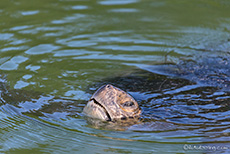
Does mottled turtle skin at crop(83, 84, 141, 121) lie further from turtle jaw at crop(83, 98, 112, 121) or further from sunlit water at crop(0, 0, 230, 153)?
sunlit water at crop(0, 0, 230, 153)

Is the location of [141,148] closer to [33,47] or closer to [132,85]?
[132,85]

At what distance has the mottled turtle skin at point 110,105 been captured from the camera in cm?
409

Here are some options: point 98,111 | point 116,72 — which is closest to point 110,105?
point 98,111

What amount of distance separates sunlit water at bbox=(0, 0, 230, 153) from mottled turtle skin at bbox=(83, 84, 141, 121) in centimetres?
13

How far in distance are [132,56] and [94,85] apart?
5.50ft

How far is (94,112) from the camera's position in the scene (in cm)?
411

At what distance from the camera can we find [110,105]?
409 centimetres

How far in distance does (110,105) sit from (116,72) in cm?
203

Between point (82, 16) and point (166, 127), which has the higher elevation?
point (82, 16)

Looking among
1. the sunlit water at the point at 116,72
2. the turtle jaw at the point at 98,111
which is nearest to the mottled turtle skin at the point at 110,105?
the turtle jaw at the point at 98,111

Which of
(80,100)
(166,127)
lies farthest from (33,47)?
(166,127)

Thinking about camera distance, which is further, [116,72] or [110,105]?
[116,72]

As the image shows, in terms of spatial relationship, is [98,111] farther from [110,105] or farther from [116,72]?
[116,72]

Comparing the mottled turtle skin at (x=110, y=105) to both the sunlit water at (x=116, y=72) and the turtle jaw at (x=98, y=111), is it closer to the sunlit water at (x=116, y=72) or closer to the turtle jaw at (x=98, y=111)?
the turtle jaw at (x=98, y=111)
